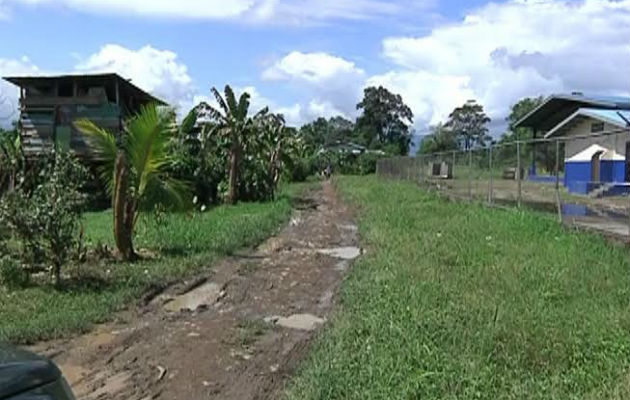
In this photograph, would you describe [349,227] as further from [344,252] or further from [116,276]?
[116,276]

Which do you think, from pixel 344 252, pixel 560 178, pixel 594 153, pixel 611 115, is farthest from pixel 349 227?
pixel 611 115

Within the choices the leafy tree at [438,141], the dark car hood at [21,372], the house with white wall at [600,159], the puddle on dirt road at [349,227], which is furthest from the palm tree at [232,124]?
the leafy tree at [438,141]

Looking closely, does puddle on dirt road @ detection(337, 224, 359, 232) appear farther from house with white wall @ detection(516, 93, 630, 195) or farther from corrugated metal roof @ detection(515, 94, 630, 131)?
corrugated metal roof @ detection(515, 94, 630, 131)

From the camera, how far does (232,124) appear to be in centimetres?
2778

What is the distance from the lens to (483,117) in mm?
91125

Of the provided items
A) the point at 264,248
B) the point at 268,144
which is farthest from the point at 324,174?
the point at 264,248

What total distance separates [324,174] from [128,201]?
55.4 metres

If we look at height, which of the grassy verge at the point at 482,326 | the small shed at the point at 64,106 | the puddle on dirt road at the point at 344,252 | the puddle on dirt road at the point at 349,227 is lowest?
the puddle on dirt road at the point at 344,252

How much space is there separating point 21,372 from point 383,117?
9926cm

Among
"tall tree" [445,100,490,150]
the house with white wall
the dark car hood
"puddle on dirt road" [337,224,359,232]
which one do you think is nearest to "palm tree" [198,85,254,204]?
"puddle on dirt road" [337,224,359,232]

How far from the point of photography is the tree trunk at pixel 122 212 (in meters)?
12.6

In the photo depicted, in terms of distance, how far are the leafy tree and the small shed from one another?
152ft

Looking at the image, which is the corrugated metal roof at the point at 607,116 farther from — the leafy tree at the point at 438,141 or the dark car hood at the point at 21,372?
the leafy tree at the point at 438,141

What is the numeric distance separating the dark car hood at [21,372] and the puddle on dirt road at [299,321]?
Result: 5.94 m
